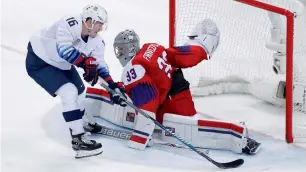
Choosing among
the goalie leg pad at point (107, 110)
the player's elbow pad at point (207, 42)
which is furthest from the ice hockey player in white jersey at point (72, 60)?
the player's elbow pad at point (207, 42)

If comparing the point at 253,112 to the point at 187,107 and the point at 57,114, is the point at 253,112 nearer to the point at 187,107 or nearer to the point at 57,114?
the point at 187,107

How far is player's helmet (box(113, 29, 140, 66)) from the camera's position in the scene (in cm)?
326

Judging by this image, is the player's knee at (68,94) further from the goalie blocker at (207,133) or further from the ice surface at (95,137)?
the goalie blocker at (207,133)

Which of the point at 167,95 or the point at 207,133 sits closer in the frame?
the point at 207,133

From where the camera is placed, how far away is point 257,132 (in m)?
3.42

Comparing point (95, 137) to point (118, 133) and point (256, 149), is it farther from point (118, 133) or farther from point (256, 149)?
point (256, 149)

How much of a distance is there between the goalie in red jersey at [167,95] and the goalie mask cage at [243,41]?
0.73 feet

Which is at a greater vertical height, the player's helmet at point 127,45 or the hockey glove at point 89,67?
the player's helmet at point 127,45

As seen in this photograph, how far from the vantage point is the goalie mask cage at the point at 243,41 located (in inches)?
129

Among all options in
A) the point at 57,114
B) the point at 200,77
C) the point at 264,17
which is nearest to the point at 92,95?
the point at 57,114

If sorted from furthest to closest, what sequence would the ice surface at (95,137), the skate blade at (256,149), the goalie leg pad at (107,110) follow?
the goalie leg pad at (107,110) < the skate blade at (256,149) < the ice surface at (95,137)

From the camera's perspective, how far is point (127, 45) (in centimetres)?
326

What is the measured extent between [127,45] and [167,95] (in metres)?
0.31

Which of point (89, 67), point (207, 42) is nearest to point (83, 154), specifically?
point (89, 67)
